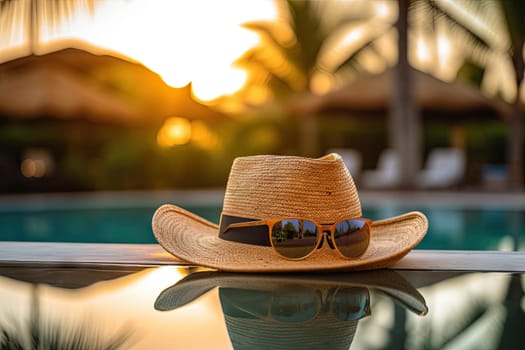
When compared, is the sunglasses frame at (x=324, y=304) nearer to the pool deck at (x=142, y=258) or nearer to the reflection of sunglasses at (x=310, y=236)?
the reflection of sunglasses at (x=310, y=236)

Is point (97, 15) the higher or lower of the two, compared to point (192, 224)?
higher

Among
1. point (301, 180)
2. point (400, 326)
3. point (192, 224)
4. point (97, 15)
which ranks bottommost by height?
point (400, 326)

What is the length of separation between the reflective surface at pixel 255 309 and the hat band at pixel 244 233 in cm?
18

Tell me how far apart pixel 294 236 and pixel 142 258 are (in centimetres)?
98

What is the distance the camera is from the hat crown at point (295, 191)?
3.10 metres

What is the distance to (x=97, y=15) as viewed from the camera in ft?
17.9

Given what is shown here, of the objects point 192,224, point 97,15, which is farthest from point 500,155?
point 192,224

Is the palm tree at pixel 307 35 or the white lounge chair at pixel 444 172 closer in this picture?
the white lounge chair at pixel 444 172

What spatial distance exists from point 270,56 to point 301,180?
50.1 feet

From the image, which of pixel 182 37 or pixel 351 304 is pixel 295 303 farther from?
pixel 182 37

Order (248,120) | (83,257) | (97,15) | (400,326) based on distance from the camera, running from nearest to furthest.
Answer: (400,326), (83,257), (97,15), (248,120)

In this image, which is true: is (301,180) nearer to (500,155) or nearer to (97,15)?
(97,15)

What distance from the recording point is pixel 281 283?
2.95 meters

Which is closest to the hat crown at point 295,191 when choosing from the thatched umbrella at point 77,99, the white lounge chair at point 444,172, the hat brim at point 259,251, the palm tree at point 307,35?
the hat brim at point 259,251
